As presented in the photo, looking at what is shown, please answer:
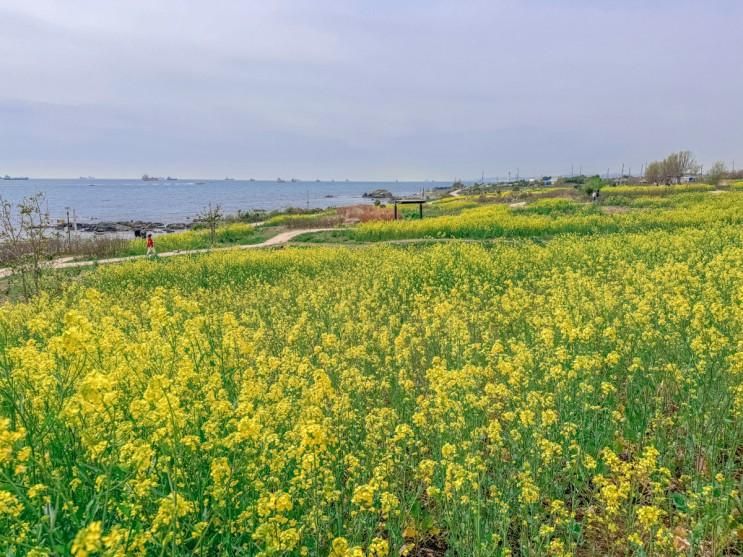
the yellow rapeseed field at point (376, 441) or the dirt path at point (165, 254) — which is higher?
the dirt path at point (165, 254)

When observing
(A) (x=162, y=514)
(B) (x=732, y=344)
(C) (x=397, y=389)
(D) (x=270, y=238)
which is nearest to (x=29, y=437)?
(A) (x=162, y=514)

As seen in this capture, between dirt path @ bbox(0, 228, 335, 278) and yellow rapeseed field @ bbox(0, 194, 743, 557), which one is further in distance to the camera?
dirt path @ bbox(0, 228, 335, 278)

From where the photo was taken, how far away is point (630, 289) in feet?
25.0

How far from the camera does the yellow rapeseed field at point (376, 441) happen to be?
8.56ft

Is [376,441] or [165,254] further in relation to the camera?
[165,254]

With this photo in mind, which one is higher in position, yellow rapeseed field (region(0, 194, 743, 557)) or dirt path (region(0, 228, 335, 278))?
dirt path (region(0, 228, 335, 278))

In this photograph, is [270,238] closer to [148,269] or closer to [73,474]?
[148,269]

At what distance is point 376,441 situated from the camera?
4539 millimetres

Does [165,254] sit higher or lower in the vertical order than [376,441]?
higher

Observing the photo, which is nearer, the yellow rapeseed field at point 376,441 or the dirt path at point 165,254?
the yellow rapeseed field at point 376,441

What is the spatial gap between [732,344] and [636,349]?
3.05ft

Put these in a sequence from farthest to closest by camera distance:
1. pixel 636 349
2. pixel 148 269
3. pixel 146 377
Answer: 1. pixel 148 269
2. pixel 636 349
3. pixel 146 377

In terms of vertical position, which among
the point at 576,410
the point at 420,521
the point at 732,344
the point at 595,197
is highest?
the point at 595,197

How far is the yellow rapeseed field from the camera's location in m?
2.61
